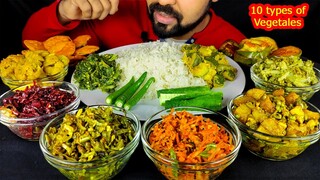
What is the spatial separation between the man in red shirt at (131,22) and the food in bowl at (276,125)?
1270mm

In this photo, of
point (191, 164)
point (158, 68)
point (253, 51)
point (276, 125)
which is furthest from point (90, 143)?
point (253, 51)

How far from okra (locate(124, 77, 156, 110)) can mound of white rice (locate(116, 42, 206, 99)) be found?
0.11 feet

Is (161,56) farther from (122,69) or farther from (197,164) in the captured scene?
(197,164)

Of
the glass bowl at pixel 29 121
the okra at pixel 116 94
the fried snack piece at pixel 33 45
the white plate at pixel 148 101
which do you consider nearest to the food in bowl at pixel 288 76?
the white plate at pixel 148 101

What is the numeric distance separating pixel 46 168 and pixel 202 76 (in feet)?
2.99

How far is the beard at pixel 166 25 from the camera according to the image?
2733 mm

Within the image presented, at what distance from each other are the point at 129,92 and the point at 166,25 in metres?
1.14

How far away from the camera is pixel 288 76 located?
1.77 m

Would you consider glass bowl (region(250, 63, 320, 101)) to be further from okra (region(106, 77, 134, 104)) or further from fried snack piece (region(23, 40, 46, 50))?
fried snack piece (region(23, 40, 46, 50))

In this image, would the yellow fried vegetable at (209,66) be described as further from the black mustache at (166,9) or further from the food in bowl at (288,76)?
the black mustache at (166,9)

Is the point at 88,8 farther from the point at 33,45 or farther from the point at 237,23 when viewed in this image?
the point at 237,23

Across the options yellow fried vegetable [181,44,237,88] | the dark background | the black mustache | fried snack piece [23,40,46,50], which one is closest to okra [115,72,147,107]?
yellow fried vegetable [181,44,237,88]

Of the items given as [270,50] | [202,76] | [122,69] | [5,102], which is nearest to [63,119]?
[5,102]

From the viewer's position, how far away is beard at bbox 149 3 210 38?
8.97ft
